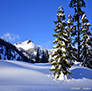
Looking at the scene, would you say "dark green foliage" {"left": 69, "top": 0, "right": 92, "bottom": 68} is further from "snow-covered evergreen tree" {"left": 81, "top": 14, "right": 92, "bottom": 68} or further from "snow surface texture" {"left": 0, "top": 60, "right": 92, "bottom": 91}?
"snow surface texture" {"left": 0, "top": 60, "right": 92, "bottom": 91}

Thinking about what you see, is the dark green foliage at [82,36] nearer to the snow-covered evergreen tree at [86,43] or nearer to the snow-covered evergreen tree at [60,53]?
the snow-covered evergreen tree at [86,43]

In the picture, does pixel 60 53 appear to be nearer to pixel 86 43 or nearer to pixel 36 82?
pixel 36 82

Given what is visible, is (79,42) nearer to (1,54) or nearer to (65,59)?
(65,59)

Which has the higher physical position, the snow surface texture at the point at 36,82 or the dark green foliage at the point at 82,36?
the dark green foliage at the point at 82,36

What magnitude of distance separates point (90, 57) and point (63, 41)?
9464mm

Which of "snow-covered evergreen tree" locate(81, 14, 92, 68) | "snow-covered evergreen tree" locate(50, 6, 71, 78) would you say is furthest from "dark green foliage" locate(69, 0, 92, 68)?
"snow-covered evergreen tree" locate(50, 6, 71, 78)

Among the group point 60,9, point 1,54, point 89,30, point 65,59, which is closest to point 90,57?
point 89,30

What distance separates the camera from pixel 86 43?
16.2m

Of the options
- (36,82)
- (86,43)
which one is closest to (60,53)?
(36,82)

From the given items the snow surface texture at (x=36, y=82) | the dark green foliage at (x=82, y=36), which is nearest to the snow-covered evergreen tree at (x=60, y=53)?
the snow surface texture at (x=36, y=82)

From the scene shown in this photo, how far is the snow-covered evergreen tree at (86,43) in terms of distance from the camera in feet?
51.4

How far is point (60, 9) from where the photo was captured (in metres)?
10.4

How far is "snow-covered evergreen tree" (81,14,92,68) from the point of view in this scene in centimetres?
1566

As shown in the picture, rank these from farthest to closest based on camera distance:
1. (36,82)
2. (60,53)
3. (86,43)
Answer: (86,43) < (60,53) < (36,82)
